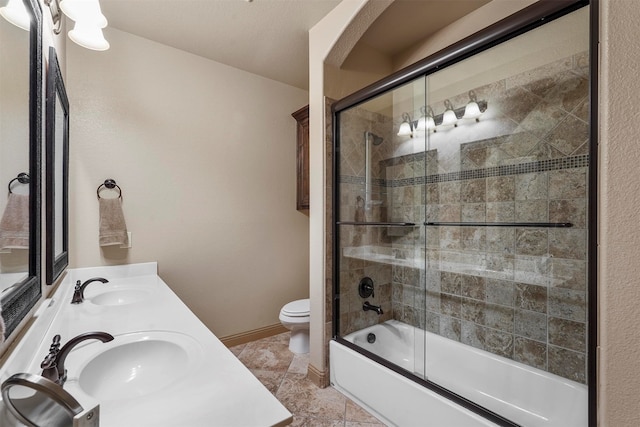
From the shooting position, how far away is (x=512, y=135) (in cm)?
187

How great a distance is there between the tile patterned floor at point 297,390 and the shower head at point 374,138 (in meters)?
1.77

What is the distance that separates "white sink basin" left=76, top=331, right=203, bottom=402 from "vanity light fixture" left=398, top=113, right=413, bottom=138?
181cm

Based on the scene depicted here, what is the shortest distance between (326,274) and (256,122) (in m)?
1.60

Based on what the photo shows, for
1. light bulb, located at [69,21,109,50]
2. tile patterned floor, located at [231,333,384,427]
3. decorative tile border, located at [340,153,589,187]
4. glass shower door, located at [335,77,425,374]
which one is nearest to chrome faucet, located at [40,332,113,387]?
light bulb, located at [69,21,109,50]

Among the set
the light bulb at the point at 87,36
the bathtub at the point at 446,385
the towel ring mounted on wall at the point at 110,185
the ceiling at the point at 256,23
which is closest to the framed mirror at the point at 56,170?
the light bulb at the point at 87,36

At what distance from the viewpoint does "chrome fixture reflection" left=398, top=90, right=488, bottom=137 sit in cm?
200

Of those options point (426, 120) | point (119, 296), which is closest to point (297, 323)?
point (119, 296)

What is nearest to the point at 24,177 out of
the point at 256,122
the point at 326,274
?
the point at 326,274

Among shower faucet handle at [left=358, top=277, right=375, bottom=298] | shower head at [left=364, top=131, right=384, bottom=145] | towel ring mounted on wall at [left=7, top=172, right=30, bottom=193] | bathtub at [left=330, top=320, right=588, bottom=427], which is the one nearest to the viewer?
towel ring mounted on wall at [left=7, top=172, right=30, bottom=193]

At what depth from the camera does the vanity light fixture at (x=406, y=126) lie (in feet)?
6.77

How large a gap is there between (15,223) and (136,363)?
57 centimetres

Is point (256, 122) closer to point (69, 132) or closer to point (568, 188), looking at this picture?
point (69, 132)

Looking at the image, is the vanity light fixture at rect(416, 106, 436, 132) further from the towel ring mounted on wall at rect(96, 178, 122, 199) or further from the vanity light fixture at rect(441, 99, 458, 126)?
the towel ring mounted on wall at rect(96, 178, 122, 199)

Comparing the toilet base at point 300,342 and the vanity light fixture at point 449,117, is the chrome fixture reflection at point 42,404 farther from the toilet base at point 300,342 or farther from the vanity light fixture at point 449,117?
the toilet base at point 300,342
